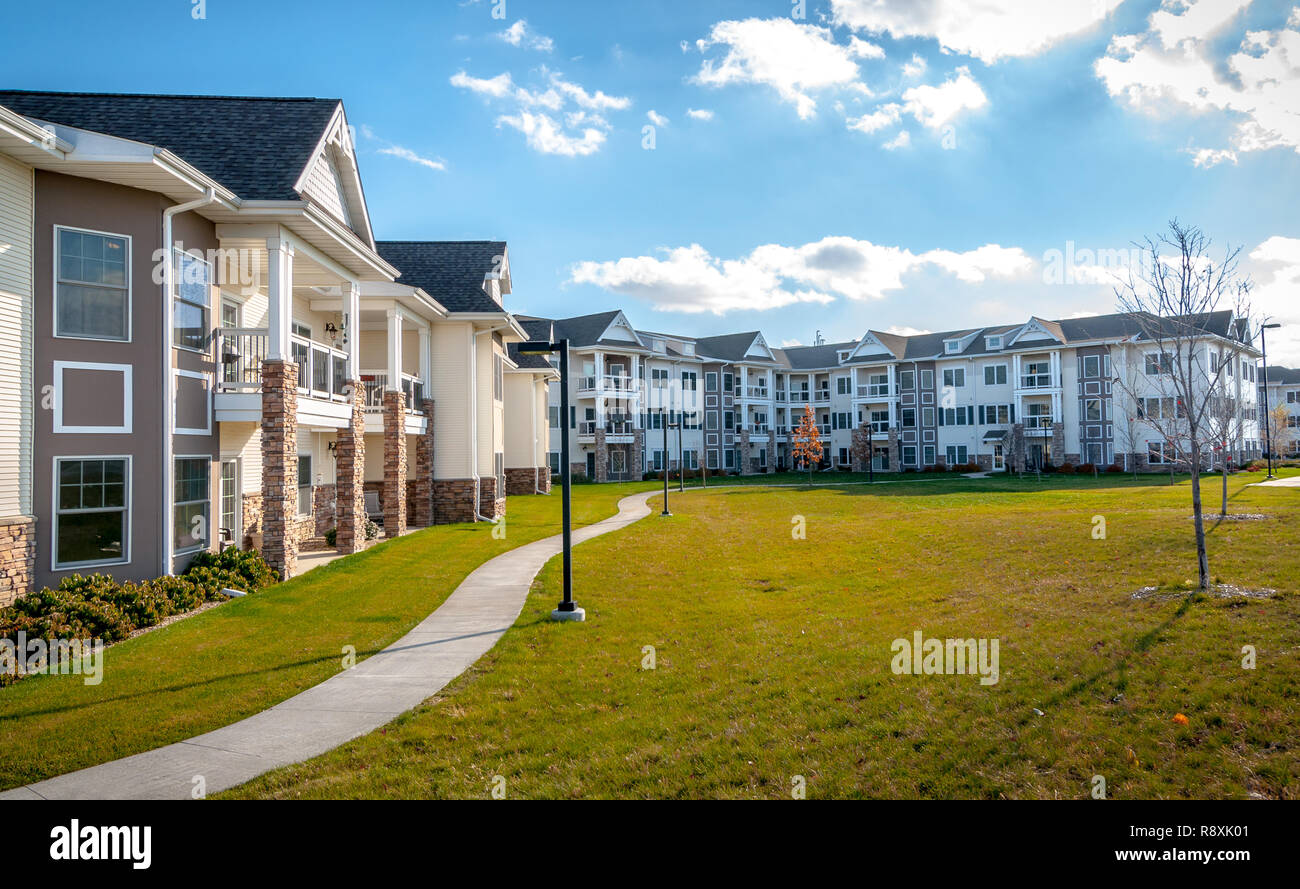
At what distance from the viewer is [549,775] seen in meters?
5.49

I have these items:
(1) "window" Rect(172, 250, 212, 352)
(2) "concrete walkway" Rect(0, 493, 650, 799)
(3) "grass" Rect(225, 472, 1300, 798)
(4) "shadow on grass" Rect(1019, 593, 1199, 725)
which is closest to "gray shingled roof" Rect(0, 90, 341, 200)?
(1) "window" Rect(172, 250, 212, 352)

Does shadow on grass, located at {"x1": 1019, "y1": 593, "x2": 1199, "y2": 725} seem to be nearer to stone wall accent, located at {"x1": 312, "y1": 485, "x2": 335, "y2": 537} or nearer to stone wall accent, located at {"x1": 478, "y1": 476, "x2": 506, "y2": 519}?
stone wall accent, located at {"x1": 312, "y1": 485, "x2": 335, "y2": 537}

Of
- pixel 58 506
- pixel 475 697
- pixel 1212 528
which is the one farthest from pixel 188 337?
pixel 1212 528

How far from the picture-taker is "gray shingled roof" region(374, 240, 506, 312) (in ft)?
78.0

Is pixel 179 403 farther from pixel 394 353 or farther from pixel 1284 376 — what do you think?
pixel 1284 376

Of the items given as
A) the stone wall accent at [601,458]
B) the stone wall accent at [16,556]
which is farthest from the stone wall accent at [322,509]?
the stone wall accent at [601,458]

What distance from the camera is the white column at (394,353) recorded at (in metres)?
19.9

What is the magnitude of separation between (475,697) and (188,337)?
974 cm

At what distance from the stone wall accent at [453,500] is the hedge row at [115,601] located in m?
10.6

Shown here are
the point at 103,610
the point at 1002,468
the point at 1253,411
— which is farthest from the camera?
the point at 1002,468

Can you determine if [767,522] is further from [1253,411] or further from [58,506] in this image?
[1253,411]

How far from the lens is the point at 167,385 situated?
12.1 meters

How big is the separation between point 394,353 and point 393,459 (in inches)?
114

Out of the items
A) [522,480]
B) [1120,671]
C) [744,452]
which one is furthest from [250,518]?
[744,452]
